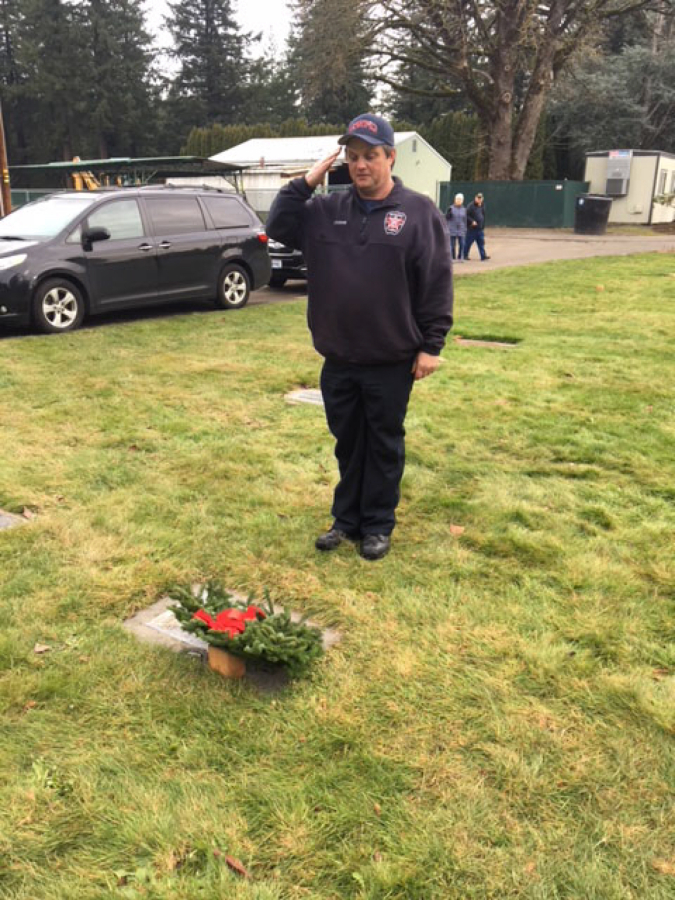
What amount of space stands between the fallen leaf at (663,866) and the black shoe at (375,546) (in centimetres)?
185

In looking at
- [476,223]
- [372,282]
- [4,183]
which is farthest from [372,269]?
[4,183]

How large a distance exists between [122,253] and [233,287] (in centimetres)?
200

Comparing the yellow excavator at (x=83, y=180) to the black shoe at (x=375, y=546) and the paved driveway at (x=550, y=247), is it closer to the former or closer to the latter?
the paved driveway at (x=550, y=247)

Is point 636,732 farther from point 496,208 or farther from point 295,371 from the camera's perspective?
point 496,208

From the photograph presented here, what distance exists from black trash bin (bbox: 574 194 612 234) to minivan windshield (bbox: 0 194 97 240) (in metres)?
22.0

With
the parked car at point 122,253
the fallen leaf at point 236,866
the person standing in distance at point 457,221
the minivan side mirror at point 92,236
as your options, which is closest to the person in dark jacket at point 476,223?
the person standing in distance at point 457,221

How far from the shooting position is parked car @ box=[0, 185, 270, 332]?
876 cm

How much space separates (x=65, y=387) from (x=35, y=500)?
2634 mm

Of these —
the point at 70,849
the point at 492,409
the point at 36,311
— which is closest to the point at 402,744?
the point at 70,849

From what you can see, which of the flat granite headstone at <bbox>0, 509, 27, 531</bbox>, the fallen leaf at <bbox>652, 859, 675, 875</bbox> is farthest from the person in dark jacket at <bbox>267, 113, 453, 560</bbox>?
the fallen leaf at <bbox>652, 859, 675, 875</bbox>

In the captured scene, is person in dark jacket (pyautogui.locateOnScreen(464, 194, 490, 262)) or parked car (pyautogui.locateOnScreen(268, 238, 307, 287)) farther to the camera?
person in dark jacket (pyautogui.locateOnScreen(464, 194, 490, 262))

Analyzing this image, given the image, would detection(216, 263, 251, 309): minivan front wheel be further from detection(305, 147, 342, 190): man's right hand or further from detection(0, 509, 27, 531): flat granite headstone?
detection(305, 147, 342, 190): man's right hand

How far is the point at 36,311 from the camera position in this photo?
876 cm

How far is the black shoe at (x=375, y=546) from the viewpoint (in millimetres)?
3658
